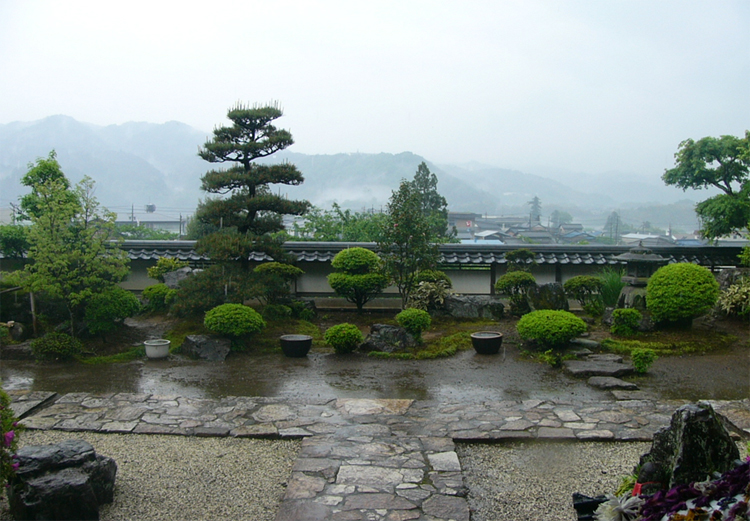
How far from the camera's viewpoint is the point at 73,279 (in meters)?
9.88

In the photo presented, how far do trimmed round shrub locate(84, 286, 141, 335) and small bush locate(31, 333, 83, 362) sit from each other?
652mm

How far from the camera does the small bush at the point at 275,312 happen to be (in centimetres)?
1229

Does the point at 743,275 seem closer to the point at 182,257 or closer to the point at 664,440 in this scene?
the point at 664,440

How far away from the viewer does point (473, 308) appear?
1302cm

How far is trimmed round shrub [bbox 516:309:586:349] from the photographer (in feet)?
31.2

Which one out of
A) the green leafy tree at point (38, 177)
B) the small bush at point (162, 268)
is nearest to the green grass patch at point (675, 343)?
the small bush at point (162, 268)

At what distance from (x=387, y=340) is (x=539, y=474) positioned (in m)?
5.37

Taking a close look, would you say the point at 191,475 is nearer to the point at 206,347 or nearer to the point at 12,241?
the point at 206,347

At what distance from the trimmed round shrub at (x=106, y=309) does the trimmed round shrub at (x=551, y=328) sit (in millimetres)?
7800

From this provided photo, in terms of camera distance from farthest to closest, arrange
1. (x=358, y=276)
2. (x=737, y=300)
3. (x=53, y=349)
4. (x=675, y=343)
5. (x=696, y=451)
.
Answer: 1. (x=358, y=276)
2. (x=737, y=300)
3. (x=675, y=343)
4. (x=53, y=349)
5. (x=696, y=451)

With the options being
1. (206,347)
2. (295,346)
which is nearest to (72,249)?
(206,347)

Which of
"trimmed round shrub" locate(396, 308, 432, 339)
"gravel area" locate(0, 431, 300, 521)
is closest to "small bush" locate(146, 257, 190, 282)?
"trimmed round shrub" locate(396, 308, 432, 339)

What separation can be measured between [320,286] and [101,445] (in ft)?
32.8

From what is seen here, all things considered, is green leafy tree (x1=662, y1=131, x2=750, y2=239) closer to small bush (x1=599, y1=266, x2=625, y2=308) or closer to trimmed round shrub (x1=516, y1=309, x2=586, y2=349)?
small bush (x1=599, y1=266, x2=625, y2=308)
